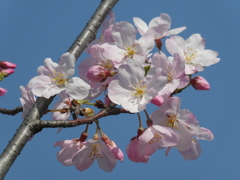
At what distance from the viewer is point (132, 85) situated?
7.74 ft

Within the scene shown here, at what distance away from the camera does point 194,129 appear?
2396 mm

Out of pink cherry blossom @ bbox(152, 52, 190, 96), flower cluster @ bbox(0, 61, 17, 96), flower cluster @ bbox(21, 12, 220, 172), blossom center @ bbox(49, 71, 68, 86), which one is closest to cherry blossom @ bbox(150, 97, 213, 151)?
flower cluster @ bbox(21, 12, 220, 172)

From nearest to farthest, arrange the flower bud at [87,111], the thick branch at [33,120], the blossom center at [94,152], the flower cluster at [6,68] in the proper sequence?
the thick branch at [33,120] → the flower bud at [87,111] → the blossom center at [94,152] → the flower cluster at [6,68]

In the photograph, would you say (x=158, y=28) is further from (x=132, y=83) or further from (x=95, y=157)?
(x=95, y=157)

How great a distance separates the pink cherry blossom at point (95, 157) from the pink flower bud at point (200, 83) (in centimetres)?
83

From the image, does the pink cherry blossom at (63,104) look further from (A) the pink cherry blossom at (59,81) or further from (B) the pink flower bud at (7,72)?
(B) the pink flower bud at (7,72)

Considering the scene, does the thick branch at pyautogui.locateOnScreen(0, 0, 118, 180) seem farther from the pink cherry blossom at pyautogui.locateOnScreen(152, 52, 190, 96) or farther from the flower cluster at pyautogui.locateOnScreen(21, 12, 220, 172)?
the pink cherry blossom at pyautogui.locateOnScreen(152, 52, 190, 96)

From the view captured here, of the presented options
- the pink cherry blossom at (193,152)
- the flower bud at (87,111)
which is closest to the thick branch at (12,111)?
the flower bud at (87,111)

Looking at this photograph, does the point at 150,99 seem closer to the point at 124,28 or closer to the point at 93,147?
the point at 124,28

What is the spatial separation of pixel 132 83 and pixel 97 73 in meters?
0.27

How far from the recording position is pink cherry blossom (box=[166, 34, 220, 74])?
2.45m

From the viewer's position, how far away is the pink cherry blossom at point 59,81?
2318mm

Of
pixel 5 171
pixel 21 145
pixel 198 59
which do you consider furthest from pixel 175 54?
pixel 5 171

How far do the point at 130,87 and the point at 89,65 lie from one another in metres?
0.36
